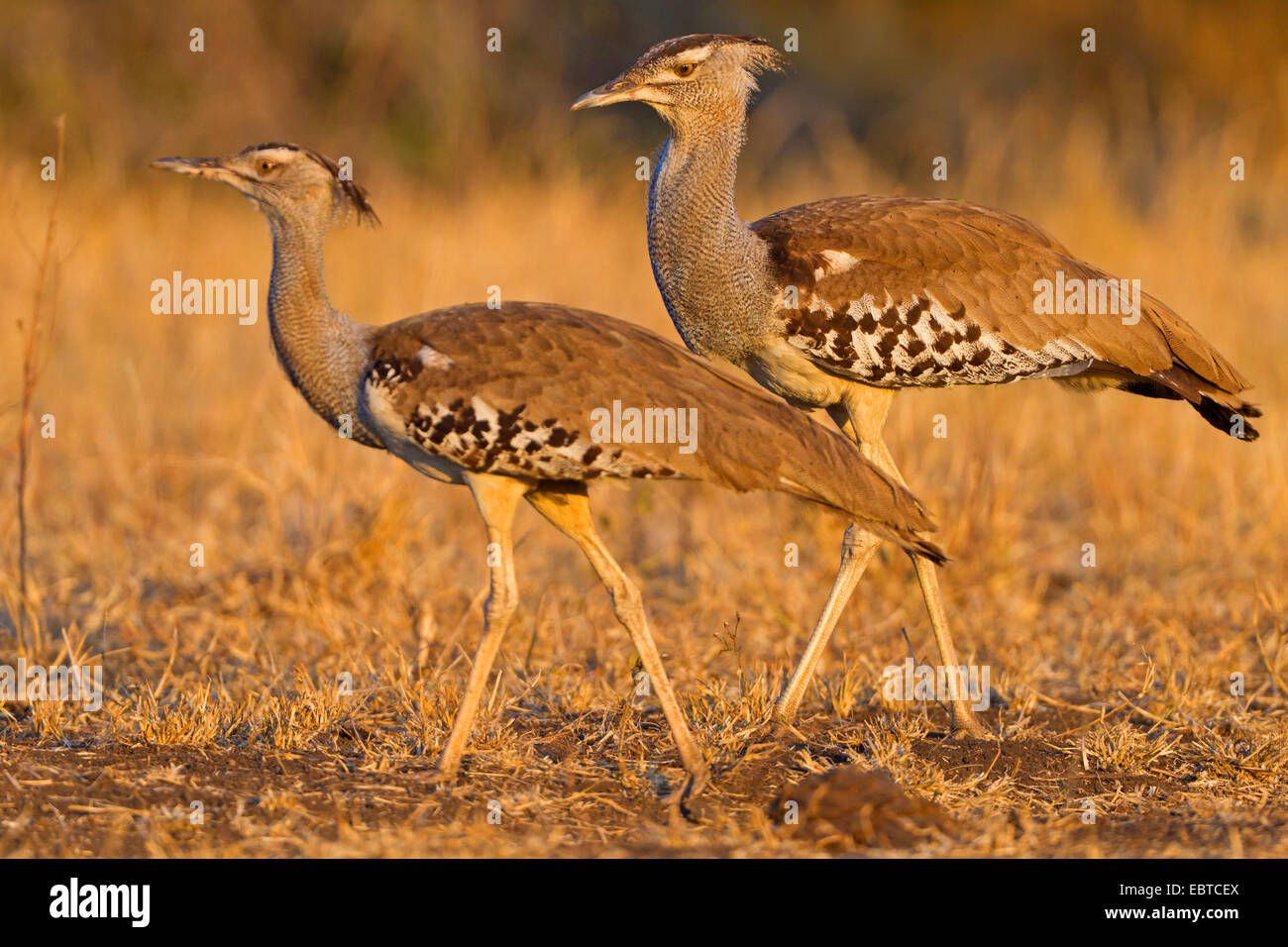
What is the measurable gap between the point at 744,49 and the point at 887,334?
101cm

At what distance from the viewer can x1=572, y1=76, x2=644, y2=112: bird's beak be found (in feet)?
15.0

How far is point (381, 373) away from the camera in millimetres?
4125

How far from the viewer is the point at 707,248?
4578 millimetres

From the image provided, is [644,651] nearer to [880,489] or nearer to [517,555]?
[880,489]

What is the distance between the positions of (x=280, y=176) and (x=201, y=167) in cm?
22

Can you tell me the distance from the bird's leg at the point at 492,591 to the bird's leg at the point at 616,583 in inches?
4.7

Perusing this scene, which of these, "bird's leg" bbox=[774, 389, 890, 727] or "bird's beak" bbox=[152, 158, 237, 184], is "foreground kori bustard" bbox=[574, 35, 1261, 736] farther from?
"bird's beak" bbox=[152, 158, 237, 184]

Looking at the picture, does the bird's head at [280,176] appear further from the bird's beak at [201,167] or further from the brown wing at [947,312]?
the brown wing at [947,312]

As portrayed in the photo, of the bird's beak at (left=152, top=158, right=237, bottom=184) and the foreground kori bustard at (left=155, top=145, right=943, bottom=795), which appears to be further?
the bird's beak at (left=152, top=158, right=237, bottom=184)

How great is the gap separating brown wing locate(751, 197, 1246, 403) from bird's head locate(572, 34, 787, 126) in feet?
1.45

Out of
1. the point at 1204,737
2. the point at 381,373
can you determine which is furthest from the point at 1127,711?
the point at 381,373

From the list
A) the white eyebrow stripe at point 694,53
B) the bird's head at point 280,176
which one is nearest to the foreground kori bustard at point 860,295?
the white eyebrow stripe at point 694,53

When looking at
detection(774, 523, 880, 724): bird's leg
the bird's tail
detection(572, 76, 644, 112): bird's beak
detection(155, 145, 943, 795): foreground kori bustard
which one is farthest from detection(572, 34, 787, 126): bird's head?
the bird's tail

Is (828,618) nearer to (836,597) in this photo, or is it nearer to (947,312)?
(836,597)
